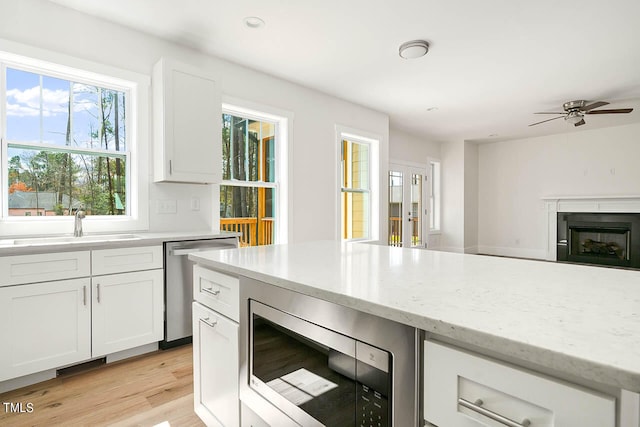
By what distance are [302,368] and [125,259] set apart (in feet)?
6.37

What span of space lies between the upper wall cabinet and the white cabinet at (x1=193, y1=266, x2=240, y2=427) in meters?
1.63

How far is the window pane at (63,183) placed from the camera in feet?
8.50

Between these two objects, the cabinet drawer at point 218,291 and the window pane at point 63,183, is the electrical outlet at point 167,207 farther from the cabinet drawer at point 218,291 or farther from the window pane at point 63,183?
the cabinet drawer at point 218,291

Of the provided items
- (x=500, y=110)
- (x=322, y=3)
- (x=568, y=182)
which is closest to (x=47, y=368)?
(x=322, y=3)

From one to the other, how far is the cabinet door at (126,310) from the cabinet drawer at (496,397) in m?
2.37

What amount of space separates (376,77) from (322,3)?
1614mm

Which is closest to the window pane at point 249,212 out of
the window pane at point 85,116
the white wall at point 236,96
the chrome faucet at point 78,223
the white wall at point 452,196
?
the white wall at point 236,96

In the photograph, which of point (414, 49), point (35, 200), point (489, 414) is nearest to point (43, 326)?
point (35, 200)

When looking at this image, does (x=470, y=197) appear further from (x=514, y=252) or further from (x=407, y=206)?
(x=407, y=206)

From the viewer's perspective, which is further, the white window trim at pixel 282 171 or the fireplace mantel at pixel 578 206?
the fireplace mantel at pixel 578 206

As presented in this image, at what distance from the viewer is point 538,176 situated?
7.34 m

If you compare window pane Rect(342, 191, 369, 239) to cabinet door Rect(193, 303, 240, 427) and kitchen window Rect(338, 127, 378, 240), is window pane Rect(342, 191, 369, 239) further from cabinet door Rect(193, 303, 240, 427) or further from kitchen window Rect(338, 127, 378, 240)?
cabinet door Rect(193, 303, 240, 427)

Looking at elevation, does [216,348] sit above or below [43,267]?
below

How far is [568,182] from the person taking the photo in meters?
6.96
